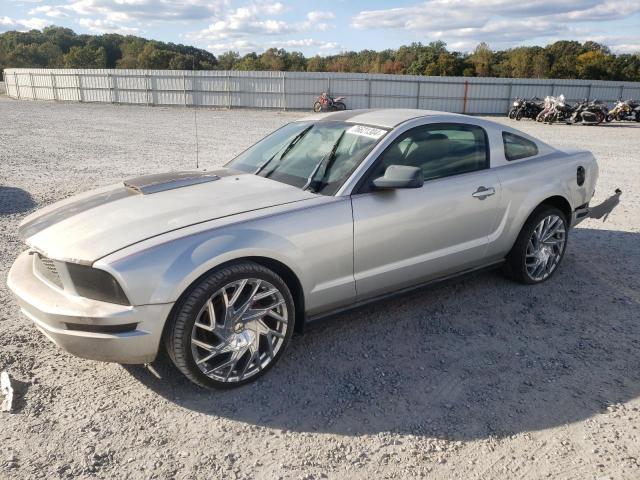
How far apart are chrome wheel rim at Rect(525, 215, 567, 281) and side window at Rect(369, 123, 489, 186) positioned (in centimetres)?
90

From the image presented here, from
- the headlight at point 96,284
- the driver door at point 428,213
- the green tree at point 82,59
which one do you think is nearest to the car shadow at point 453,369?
the driver door at point 428,213

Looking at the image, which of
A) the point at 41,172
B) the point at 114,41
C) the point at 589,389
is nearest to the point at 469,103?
the point at 41,172

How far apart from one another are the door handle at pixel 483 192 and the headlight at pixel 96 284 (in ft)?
8.54

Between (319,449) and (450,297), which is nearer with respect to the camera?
(319,449)

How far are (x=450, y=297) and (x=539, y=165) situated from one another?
1367 millimetres

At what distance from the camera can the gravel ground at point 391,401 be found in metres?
2.51

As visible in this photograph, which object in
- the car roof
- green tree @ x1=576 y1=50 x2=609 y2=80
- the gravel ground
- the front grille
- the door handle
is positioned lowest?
the gravel ground

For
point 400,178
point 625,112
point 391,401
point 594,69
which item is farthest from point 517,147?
point 594,69

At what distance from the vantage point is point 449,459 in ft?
8.33

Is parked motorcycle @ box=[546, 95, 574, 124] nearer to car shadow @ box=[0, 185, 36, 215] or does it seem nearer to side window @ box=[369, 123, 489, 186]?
side window @ box=[369, 123, 489, 186]

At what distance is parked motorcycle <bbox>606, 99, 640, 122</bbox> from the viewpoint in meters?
23.5

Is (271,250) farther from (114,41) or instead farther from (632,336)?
(114,41)

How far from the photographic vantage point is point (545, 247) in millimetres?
4660

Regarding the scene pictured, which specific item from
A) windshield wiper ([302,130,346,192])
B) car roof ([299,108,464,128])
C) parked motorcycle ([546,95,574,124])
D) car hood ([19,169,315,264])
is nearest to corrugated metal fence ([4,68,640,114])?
parked motorcycle ([546,95,574,124])
